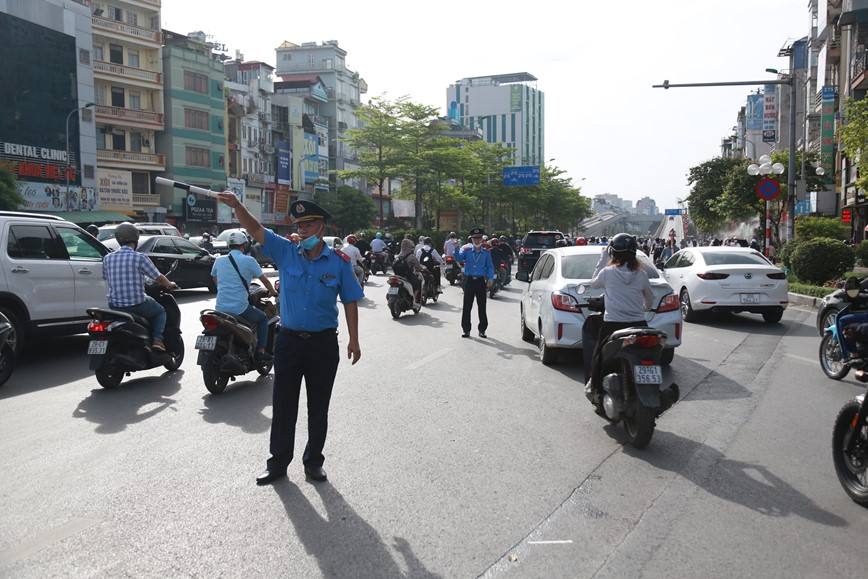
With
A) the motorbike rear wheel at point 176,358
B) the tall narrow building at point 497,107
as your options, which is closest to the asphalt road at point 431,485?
the motorbike rear wheel at point 176,358

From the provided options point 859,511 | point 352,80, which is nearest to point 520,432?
point 859,511

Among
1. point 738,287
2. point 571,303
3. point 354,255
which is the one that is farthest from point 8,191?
point 571,303

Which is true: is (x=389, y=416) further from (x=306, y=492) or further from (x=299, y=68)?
(x=299, y=68)

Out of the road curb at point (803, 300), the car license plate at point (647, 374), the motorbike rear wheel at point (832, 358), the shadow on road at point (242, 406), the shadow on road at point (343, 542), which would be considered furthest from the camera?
the road curb at point (803, 300)

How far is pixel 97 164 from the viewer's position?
48.6m

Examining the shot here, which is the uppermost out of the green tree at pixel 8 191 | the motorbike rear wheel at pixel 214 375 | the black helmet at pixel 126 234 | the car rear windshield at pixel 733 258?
the green tree at pixel 8 191

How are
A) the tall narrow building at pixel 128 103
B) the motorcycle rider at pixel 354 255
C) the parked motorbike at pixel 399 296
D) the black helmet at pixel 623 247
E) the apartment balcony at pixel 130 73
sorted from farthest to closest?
the apartment balcony at pixel 130 73 → the tall narrow building at pixel 128 103 → the motorcycle rider at pixel 354 255 → the parked motorbike at pixel 399 296 → the black helmet at pixel 623 247

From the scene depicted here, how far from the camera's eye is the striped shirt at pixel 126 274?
8.43 m

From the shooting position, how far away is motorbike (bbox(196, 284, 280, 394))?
802 cm

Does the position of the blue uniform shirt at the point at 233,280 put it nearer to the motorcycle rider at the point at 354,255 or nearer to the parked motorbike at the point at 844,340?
the parked motorbike at the point at 844,340

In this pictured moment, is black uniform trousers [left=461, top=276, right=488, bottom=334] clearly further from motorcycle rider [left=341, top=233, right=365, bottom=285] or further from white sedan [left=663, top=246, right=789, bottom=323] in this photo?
motorcycle rider [left=341, top=233, right=365, bottom=285]

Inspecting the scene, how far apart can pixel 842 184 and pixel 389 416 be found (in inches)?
1770

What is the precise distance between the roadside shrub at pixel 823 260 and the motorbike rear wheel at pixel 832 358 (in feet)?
36.8

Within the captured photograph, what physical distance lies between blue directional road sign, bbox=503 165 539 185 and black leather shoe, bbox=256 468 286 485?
55689 millimetres
